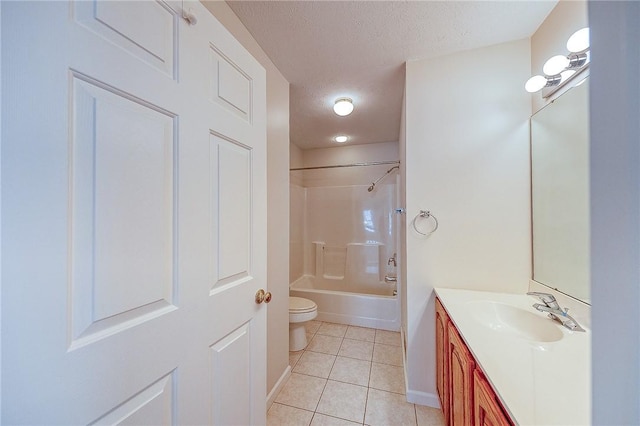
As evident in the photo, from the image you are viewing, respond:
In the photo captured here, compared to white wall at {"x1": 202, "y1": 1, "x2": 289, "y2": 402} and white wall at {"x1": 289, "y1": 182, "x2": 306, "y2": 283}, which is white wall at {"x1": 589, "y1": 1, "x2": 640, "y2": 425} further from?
white wall at {"x1": 289, "y1": 182, "x2": 306, "y2": 283}

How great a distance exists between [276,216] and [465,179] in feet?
4.38

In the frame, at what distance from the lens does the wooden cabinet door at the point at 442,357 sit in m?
1.32

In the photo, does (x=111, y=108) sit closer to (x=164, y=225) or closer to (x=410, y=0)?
(x=164, y=225)

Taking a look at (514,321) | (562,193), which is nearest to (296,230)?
(514,321)

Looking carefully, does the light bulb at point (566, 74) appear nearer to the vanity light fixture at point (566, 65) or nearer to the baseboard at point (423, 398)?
the vanity light fixture at point (566, 65)

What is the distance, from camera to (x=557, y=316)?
43.3 inches

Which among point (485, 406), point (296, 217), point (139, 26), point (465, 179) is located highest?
point (139, 26)

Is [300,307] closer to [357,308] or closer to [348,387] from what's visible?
[348,387]

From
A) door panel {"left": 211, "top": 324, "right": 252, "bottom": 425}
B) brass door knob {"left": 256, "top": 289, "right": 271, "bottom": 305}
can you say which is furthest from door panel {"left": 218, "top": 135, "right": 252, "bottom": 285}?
door panel {"left": 211, "top": 324, "right": 252, "bottom": 425}

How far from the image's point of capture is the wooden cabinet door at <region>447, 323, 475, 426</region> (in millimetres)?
939

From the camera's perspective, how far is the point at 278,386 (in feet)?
5.71

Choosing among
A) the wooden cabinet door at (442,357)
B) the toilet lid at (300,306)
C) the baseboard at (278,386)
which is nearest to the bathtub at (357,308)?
the toilet lid at (300,306)

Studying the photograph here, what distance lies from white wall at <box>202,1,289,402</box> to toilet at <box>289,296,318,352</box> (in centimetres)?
30

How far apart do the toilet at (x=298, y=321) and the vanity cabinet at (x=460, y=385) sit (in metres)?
1.12
